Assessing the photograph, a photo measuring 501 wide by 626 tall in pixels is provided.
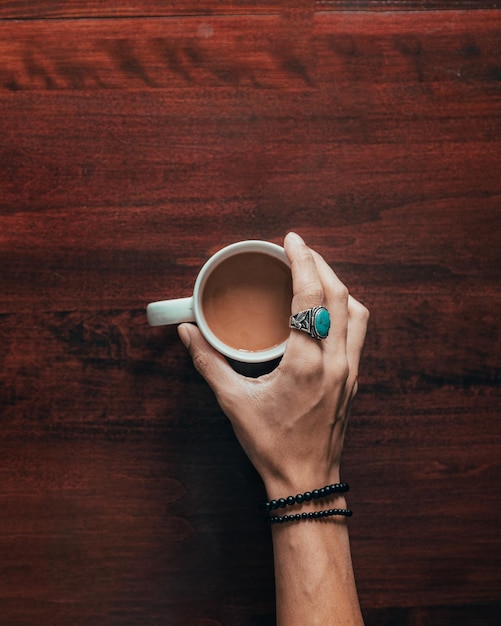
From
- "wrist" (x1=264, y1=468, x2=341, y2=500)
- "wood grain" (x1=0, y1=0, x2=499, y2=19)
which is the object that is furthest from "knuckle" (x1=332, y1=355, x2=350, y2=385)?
"wood grain" (x1=0, y1=0, x2=499, y2=19)

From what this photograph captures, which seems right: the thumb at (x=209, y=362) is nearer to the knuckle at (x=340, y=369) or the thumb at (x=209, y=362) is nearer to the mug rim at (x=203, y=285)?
the mug rim at (x=203, y=285)

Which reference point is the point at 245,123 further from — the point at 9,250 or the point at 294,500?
the point at 294,500

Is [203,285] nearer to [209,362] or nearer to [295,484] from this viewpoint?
[209,362]

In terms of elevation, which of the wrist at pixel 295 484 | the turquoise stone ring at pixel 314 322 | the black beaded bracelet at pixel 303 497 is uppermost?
the turquoise stone ring at pixel 314 322

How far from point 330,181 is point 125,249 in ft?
1.01

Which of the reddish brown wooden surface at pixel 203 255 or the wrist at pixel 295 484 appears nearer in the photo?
the wrist at pixel 295 484

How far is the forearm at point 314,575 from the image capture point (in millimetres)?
708

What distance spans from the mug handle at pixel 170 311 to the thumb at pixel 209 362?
3 cm

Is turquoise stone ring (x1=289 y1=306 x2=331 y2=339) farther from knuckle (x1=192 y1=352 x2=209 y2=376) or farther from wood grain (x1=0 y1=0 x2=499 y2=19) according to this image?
wood grain (x1=0 y1=0 x2=499 y2=19)

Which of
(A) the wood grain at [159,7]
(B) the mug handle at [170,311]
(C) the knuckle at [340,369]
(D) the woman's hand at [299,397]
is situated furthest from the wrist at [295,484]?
(A) the wood grain at [159,7]

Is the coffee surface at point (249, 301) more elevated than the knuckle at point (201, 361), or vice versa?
the coffee surface at point (249, 301)

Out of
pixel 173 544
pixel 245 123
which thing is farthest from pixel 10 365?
pixel 245 123

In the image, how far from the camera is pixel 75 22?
2.81 feet

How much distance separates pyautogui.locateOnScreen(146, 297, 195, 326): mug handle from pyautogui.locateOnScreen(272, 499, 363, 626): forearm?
0.28 m
